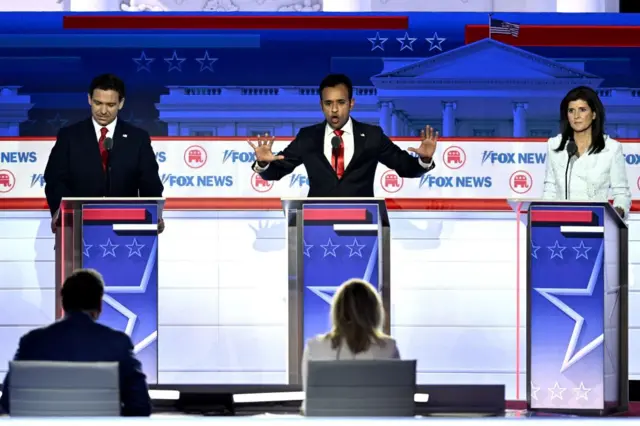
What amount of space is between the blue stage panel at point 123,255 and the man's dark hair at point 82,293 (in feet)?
3.82

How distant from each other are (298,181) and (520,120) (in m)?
1.36

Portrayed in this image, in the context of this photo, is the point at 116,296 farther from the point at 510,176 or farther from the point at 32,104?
the point at 510,176

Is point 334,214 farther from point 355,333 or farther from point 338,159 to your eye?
point 355,333

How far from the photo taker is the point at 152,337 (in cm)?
456

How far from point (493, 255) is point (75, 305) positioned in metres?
3.67

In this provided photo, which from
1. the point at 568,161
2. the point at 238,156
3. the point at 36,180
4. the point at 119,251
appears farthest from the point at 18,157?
the point at 568,161

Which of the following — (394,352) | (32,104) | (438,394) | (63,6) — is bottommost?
Result: (438,394)

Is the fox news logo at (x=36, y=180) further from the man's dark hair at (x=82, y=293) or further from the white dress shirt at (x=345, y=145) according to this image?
the man's dark hair at (x=82, y=293)

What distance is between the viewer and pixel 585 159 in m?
4.86

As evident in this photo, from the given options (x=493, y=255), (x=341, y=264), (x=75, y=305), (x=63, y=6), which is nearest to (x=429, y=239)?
(x=493, y=255)

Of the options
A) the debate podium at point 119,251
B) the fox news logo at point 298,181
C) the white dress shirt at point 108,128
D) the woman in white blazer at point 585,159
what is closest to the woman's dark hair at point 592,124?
the woman in white blazer at point 585,159

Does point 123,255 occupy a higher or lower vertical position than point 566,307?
higher

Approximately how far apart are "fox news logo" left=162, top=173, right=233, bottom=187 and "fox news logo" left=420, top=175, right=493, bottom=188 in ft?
3.82

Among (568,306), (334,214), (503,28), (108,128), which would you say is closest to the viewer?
(568,306)
